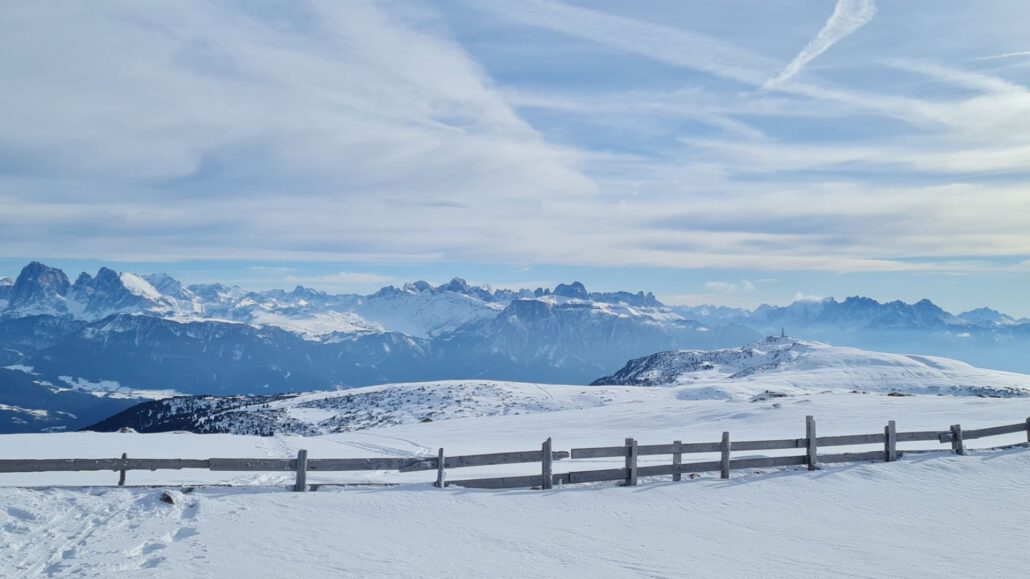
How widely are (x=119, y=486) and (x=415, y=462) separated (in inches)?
295

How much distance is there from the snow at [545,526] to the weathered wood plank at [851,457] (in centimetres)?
54

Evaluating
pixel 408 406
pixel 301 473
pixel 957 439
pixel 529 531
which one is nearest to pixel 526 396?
pixel 408 406

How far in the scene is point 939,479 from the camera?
20969 mm

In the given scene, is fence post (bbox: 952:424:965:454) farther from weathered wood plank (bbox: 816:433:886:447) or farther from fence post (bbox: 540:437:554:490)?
fence post (bbox: 540:437:554:490)

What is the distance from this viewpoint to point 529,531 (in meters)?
14.7

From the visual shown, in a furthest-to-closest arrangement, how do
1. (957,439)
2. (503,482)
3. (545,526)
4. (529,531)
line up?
(957,439) < (503,482) < (545,526) < (529,531)

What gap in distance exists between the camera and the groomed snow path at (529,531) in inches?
483

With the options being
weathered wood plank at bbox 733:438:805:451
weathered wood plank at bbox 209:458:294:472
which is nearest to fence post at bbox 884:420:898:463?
weathered wood plank at bbox 733:438:805:451

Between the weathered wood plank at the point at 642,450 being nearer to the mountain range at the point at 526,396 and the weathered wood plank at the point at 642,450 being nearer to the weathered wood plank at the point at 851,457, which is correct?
the weathered wood plank at the point at 851,457

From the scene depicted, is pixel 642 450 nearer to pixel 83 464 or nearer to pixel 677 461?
pixel 677 461

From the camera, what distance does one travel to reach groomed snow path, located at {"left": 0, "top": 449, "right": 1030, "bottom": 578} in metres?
12.3

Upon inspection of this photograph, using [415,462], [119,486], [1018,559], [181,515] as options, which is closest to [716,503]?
[1018,559]

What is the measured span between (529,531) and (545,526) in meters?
0.59

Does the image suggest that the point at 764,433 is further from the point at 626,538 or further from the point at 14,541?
the point at 14,541
